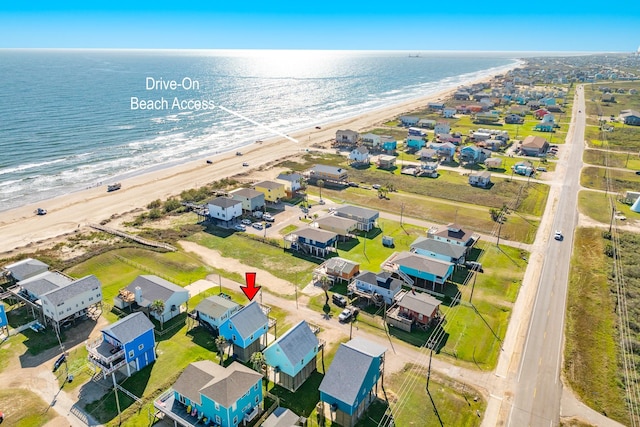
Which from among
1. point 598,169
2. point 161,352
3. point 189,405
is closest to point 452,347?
point 189,405

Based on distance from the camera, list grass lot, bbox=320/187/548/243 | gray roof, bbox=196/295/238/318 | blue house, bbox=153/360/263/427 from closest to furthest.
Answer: blue house, bbox=153/360/263/427
gray roof, bbox=196/295/238/318
grass lot, bbox=320/187/548/243

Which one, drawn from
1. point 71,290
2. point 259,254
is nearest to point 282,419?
point 71,290

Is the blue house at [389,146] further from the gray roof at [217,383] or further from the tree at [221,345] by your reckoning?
the gray roof at [217,383]

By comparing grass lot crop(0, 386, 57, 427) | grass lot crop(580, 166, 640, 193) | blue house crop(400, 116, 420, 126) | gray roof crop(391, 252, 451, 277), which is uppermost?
blue house crop(400, 116, 420, 126)

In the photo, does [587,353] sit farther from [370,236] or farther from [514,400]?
[370,236]

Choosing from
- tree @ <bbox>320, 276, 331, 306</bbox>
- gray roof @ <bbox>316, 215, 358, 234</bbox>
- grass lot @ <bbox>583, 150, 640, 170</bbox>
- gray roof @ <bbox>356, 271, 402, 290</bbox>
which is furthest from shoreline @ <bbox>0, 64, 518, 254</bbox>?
grass lot @ <bbox>583, 150, 640, 170</bbox>

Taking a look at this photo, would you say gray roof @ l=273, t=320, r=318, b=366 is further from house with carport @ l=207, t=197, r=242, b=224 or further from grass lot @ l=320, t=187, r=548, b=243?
grass lot @ l=320, t=187, r=548, b=243
